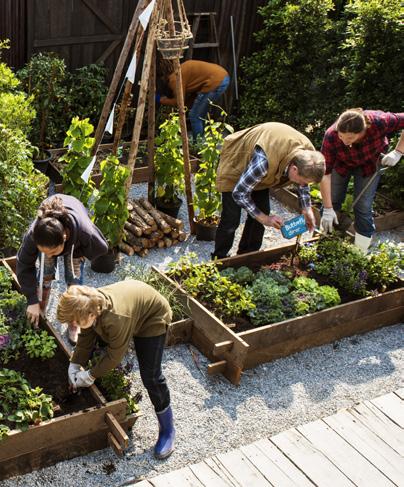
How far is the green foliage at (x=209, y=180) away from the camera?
7.29 metres

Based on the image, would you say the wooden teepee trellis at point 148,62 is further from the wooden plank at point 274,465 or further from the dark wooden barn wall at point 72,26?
the wooden plank at point 274,465

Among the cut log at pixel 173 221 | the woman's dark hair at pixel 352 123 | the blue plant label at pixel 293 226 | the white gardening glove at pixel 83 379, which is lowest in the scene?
the cut log at pixel 173 221

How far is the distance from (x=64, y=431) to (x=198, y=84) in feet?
19.6

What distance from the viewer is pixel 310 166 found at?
5.50 meters

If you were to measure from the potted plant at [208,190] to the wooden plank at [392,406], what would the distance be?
2890 mm

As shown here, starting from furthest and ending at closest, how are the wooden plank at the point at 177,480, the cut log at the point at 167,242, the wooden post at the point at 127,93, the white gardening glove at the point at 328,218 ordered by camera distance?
the cut log at the point at 167,242 < the white gardening glove at the point at 328,218 < the wooden post at the point at 127,93 < the wooden plank at the point at 177,480

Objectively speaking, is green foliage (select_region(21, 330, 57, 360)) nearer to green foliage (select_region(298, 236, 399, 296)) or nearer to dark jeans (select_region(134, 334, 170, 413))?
dark jeans (select_region(134, 334, 170, 413))

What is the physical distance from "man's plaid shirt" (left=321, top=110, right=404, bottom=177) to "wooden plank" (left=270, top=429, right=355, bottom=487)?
294 centimetres

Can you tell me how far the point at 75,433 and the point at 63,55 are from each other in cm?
589

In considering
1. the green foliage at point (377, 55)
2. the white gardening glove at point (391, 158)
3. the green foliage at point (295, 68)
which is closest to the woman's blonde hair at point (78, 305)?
the white gardening glove at point (391, 158)

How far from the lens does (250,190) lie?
5.84m

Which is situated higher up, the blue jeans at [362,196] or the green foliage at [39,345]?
the blue jeans at [362,196]

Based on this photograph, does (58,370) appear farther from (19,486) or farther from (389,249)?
(389,249)

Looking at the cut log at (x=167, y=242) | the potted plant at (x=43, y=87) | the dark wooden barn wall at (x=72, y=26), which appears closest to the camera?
the cut log at (x=167, y=242)
